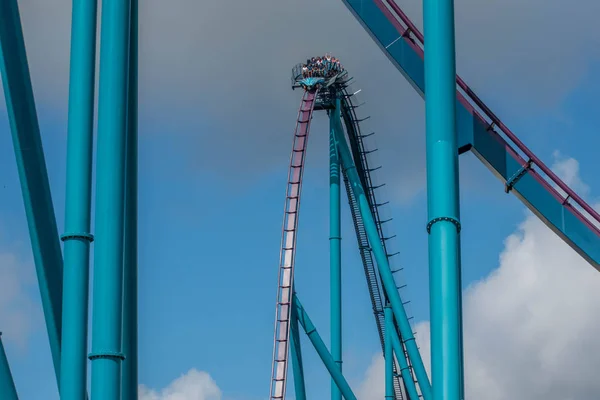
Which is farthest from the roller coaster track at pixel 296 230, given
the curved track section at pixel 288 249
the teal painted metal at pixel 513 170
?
the teal painted metal at pixel 513 170

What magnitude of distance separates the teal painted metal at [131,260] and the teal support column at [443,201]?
2.13 meters

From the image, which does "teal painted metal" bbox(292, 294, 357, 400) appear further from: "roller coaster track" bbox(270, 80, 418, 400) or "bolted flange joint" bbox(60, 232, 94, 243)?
"bolted flange joint" bbox(60, 232, 94, 243)

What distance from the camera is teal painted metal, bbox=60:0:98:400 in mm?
6504

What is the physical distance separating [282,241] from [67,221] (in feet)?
23.3

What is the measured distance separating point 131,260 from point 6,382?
3.91 ft

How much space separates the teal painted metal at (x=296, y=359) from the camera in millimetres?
13797

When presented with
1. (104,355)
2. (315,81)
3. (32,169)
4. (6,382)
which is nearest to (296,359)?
(315,81)

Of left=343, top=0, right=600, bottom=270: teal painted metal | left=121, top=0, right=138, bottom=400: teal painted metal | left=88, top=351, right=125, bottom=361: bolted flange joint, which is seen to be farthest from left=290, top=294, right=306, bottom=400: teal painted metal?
left=88, top=351, right=125, bottom=361: bolted flange joint

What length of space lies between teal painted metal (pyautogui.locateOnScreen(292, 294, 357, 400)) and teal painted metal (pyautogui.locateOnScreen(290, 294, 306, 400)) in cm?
9

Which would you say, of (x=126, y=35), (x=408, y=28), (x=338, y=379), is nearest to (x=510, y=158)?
(x=408, y=28)

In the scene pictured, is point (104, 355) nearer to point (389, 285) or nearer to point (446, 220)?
point (446, 220)

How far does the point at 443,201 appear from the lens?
655 centimetres

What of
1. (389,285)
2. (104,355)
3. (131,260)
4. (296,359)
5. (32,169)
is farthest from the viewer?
(296,359)

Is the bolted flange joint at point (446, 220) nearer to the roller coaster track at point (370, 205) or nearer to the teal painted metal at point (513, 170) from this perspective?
the teal painted metal at point (513, 170)
